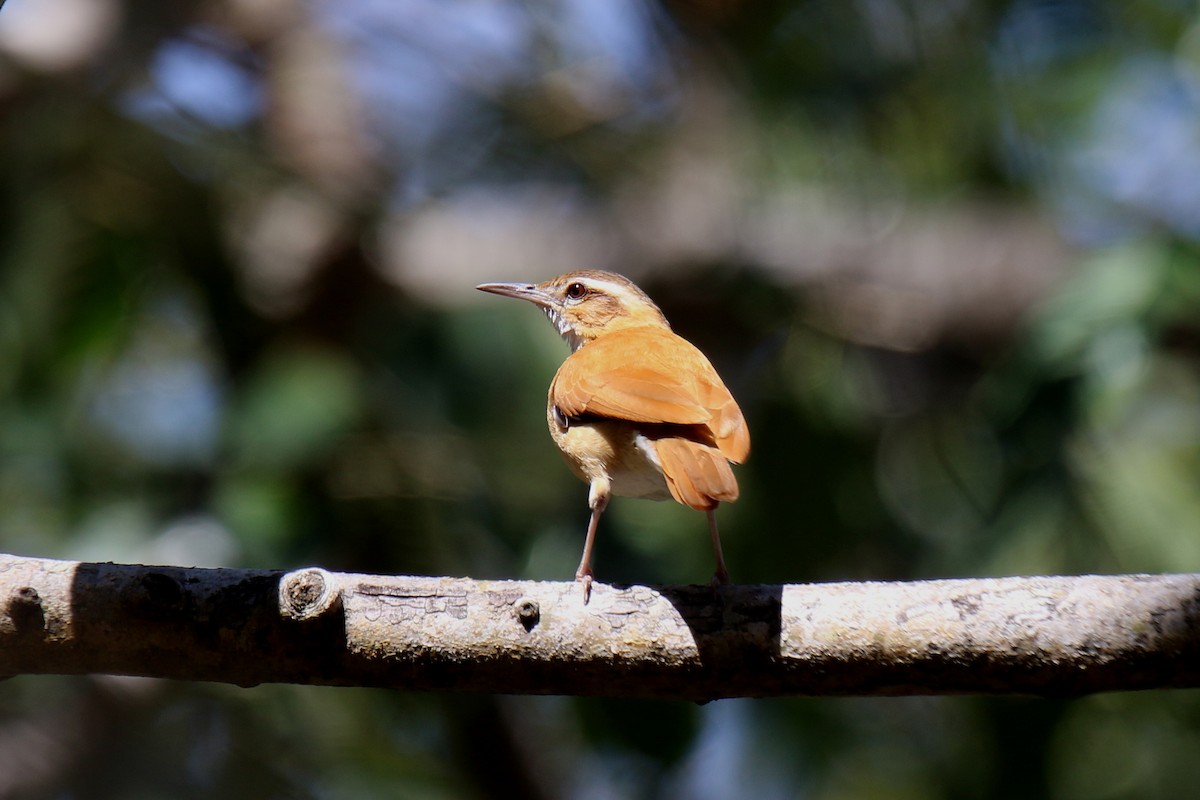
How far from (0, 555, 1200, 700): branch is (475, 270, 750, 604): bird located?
0.22 meters

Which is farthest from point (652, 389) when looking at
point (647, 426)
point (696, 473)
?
point (696, 473)

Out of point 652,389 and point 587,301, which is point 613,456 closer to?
point 652,389

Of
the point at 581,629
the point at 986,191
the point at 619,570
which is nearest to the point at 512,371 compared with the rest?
the point at 619,570

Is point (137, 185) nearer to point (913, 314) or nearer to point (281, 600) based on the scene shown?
point (281, 600)

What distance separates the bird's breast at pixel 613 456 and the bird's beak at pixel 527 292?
62.6 inches

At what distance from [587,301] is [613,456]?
74.3 inches

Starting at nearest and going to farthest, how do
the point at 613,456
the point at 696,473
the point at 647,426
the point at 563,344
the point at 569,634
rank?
the point at 569,634, the point at 696,473, the point at 647,426, the point at 613,456, the point at 563,344

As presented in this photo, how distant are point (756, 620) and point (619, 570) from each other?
2.36m

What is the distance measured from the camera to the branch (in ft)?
9.65

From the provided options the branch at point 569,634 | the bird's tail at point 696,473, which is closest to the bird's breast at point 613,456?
the bird's tail at point 696,473

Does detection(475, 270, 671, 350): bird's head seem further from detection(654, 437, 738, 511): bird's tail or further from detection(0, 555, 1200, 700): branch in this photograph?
detection(0, 555, 1200, 700): branch

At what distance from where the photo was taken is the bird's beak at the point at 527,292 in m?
5.91

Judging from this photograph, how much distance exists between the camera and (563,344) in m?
7.02

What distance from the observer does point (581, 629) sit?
306 centimetres
